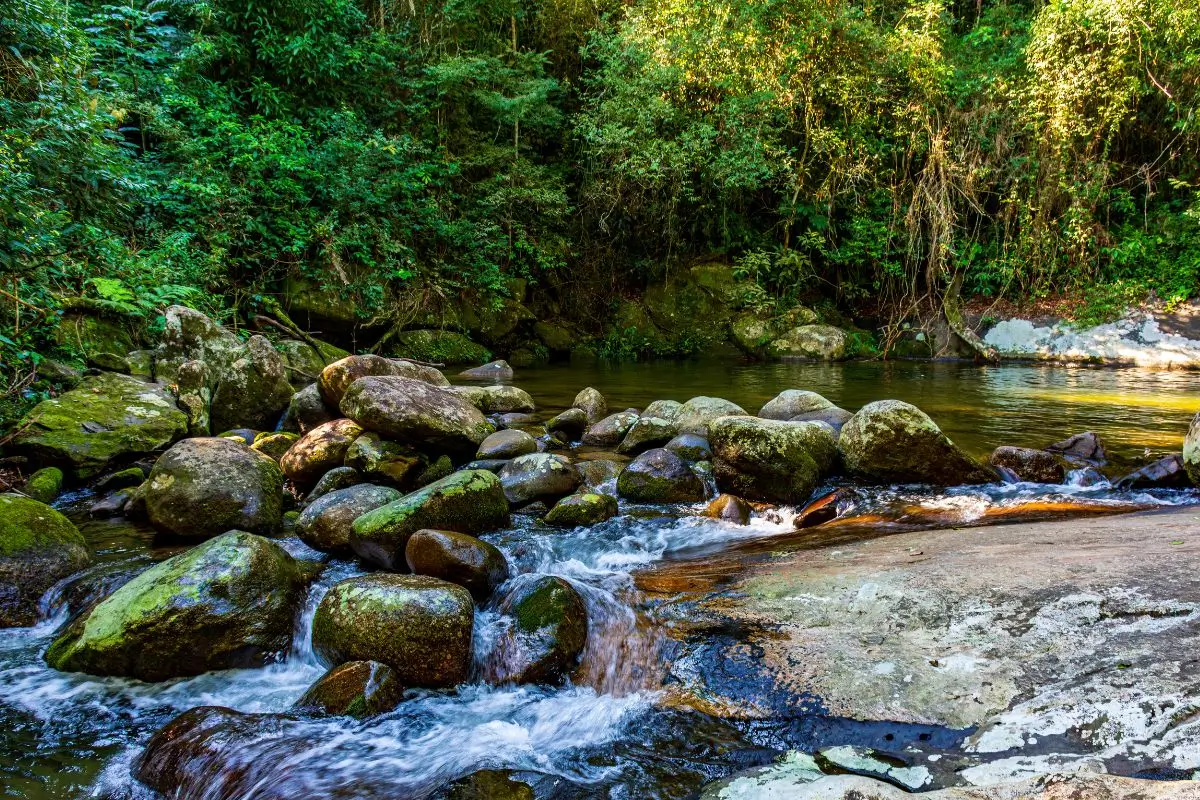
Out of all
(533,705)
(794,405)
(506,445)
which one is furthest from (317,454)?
(794,405)

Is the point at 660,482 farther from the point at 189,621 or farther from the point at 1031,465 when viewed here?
the point at 189,621

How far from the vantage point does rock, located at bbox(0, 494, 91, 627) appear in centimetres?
327

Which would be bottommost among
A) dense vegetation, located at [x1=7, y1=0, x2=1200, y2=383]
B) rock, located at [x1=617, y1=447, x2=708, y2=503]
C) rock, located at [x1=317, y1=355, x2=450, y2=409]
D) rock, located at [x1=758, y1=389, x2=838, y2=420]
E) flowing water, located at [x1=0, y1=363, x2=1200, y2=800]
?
flowing water, located at [x1=0, y1=363, x2=1200, y2=800]

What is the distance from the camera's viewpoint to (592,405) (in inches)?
288

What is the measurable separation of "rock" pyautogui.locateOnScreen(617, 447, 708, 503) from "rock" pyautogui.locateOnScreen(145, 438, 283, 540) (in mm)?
2529

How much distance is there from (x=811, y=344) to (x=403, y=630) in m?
12.4

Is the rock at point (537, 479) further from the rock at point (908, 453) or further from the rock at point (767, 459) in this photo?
the rock at point (908, 453)

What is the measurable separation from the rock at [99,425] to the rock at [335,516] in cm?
199

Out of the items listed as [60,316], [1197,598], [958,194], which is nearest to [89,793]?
[1197,598]

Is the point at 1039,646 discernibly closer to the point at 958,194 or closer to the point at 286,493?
the point at 286,493

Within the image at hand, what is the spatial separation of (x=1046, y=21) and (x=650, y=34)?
7.51 m

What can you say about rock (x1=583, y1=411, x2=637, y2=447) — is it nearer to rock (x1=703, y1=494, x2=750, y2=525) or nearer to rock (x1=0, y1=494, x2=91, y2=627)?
rock (x1=703, y1=494, x2=750, y2=525)

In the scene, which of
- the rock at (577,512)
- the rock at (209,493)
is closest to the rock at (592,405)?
the rock at (577,512)

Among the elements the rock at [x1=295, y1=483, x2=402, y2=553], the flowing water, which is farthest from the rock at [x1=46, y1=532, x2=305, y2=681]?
the rock at [x1=295, y1=483, x2=402, y2=553]
